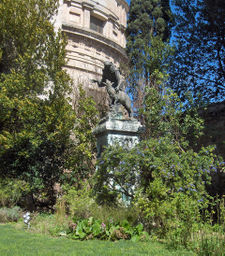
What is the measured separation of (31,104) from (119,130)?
3370 millimetres

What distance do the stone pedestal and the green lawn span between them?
2.62 meters

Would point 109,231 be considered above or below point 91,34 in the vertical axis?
below

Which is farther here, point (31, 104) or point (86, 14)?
point (86, 14)

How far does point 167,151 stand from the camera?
5734mm

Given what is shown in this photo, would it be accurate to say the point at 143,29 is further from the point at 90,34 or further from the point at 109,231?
the point at 109,231

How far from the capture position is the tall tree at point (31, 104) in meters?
8.46

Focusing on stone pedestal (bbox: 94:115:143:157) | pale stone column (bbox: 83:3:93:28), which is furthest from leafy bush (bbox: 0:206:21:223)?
pale stone column (bbox: 83:3:93:28)

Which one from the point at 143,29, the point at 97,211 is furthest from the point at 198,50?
the point at 97,211

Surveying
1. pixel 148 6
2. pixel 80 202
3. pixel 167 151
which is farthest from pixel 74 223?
pixel 148 6

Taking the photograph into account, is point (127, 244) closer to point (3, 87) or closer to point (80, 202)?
point (80, 202)

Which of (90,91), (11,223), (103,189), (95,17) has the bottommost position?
(11,223)

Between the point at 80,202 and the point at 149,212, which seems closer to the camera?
the point at 149,212

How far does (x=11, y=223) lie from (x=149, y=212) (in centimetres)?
355

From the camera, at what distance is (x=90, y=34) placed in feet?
64.0
